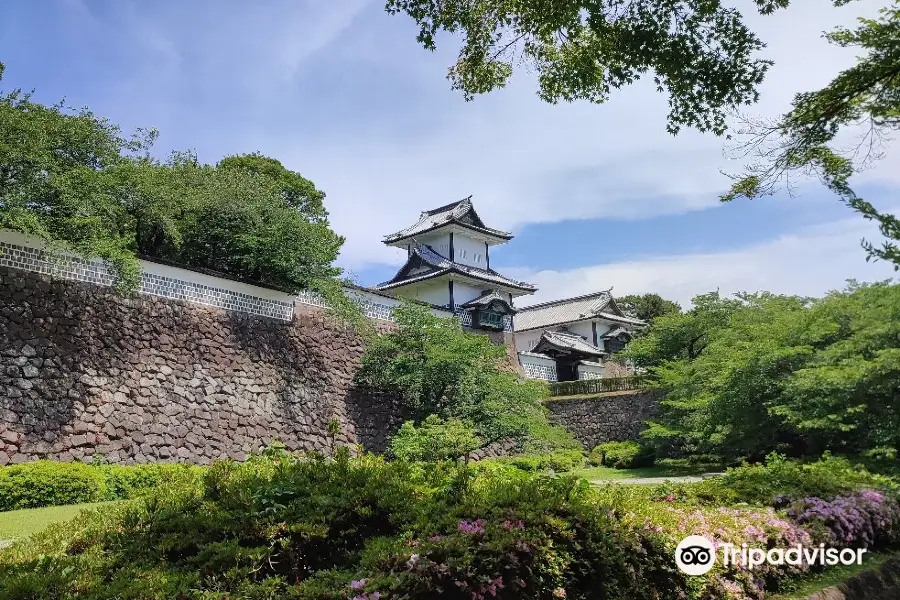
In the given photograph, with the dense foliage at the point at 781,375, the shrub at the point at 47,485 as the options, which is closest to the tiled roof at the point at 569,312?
the dense foliage at the point at 781,375

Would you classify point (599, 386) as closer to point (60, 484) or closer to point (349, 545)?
point (60, 484)

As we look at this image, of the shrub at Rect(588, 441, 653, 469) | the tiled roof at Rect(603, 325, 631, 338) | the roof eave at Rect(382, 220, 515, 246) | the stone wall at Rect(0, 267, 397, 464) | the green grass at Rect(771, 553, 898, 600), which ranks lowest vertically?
the green grass at Rect(771, 553, 898, 600)

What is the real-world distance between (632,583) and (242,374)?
1259cm

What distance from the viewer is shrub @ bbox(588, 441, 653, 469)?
792 inches

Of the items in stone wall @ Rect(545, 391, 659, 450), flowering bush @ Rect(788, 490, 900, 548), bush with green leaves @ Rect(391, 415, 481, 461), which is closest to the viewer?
flowering bush @ Rect(788, 490, 900, 548)

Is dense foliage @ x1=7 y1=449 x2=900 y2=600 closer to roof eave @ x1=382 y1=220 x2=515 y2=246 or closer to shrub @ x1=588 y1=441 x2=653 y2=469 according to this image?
shrub @ x1=588 y1=441 x2=653 y2=469

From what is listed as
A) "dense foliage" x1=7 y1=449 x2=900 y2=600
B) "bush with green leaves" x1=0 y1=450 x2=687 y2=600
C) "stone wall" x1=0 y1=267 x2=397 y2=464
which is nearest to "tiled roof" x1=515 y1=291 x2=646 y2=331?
"stone wall" x1=0 y1=267 x2=397 y2=464

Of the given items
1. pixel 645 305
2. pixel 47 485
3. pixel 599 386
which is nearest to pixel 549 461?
pixel 599 386

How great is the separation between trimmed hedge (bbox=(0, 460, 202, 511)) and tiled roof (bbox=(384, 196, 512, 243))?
61.4 ft

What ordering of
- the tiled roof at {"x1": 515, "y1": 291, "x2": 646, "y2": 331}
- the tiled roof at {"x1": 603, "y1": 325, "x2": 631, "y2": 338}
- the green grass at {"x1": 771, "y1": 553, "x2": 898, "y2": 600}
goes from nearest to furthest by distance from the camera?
the green grass at {"x1": 771, "y1": 553, "x2": 898, "y2": 600} → the tiled roof at {"x1": 603, "y1": 325, "x2": 631, "y2": 338} → the tiled roof at {"x1": 515, "y1": 291, "x2": 646, "y2": 331}

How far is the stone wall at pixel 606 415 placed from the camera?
22.3 m

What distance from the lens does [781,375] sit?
1284 centimetres

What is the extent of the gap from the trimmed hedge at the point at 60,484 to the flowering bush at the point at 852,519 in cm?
731

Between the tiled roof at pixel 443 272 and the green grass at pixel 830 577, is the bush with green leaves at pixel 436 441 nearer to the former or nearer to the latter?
the green grass at pixel 830 577
